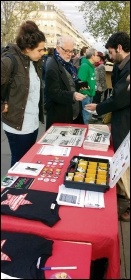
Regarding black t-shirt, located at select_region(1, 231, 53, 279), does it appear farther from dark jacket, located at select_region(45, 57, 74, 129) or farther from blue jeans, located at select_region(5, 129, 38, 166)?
dark jacket, located at select_region(45, 57, 74, 129)

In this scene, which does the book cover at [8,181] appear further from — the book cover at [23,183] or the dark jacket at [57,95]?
the dark jacket at [57,95]

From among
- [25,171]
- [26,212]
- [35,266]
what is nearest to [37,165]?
[25,171]

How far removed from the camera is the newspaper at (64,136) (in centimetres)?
193

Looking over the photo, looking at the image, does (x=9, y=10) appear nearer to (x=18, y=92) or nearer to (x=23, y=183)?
(x=23, y=183)

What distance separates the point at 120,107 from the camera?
1650 mm

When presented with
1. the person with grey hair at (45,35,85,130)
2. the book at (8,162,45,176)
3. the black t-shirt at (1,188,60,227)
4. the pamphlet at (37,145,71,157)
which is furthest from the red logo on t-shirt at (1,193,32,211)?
the person with grey hair at (45,35,85,130)

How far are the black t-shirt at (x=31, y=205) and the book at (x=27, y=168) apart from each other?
0.72 ft

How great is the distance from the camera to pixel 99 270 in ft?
3.83

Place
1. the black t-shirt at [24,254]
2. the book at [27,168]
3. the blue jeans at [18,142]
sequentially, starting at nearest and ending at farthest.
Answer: the black t-shirt at [24,254] < the book at [27,168] < the blue jeans at [18,142]

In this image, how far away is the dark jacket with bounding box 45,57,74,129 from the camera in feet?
7.27

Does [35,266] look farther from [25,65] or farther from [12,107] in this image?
[25,65]

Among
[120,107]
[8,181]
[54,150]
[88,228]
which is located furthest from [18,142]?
[88,228]

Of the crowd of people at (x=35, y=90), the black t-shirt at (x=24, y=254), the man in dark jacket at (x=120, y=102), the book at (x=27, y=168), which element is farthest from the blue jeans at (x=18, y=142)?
the black t-shirt at (x=24, y=254)

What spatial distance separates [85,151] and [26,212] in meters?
0.82
